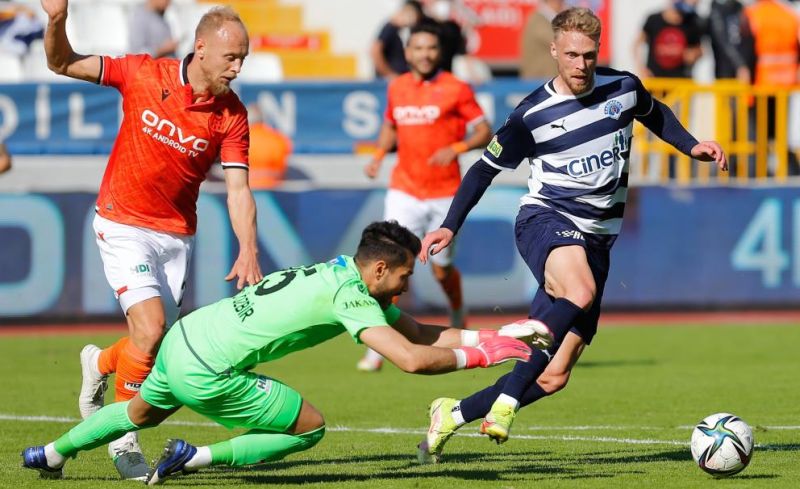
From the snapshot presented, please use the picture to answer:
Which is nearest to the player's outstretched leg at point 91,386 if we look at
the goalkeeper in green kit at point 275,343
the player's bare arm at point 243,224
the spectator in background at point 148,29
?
the player's bare arm at point 243,224

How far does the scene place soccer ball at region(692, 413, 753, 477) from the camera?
6996mm

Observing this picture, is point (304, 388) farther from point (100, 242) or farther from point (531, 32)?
point (531, 32)

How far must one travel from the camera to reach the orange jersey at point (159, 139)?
25.2ft

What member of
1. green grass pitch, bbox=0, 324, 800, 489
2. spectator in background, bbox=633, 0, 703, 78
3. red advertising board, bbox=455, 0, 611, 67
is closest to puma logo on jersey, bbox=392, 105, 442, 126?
green grass pitch, bbox=0, 324, 800, 489

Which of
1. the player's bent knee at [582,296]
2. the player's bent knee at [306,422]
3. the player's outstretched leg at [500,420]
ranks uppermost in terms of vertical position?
the player's bent knee at [582,296]

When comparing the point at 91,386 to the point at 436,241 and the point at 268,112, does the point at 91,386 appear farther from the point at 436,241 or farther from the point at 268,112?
the point at 268,112

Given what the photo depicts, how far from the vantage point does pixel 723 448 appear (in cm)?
702

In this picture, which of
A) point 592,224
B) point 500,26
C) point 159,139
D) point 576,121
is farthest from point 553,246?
point 500,26

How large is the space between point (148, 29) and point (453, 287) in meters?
7.05

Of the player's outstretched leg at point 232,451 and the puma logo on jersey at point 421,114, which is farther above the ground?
the puma logo on jersey at point 421,114

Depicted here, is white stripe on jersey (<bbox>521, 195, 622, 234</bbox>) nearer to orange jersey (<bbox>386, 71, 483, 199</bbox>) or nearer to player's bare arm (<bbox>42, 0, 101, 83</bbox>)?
player's bare arm (<bbox>42, 0, 101, 83</bbox>)

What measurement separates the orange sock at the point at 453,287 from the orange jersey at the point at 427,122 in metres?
0.71

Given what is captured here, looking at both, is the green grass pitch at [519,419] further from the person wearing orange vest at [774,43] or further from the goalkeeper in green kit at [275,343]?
the person wearing orange vest at [774,43]

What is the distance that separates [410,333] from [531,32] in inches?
483
